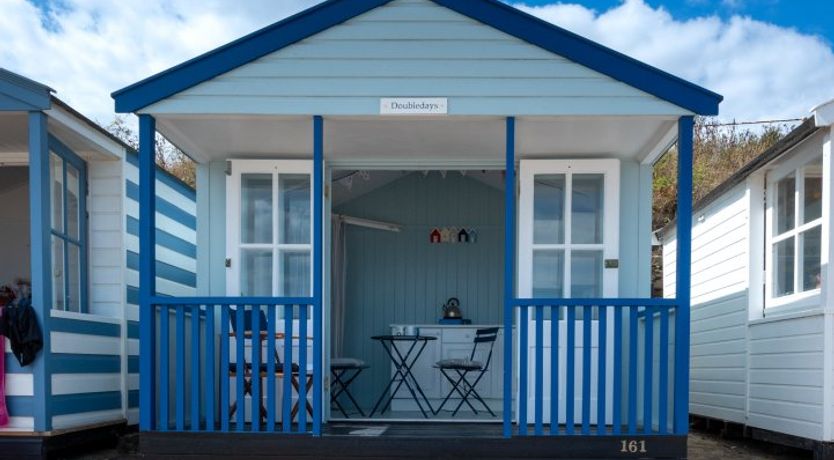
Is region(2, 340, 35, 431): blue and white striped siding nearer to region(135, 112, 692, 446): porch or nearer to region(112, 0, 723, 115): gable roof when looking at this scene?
region(135, 112, 692, 446): porch

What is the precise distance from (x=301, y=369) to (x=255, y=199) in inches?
A: 62.1

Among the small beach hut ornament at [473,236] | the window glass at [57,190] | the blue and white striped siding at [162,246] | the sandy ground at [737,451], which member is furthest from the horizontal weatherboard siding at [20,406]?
the sandy ground at [737,451]

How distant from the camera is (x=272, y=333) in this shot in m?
4.94

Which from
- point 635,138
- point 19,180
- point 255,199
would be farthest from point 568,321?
point 19,180

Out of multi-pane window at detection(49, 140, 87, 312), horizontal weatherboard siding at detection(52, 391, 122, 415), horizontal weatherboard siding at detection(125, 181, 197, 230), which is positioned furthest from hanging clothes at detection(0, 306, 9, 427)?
horizontal weatherboard siding at detection(125, 181, 197, 230)

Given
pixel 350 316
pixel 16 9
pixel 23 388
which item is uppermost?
pixel 16 9

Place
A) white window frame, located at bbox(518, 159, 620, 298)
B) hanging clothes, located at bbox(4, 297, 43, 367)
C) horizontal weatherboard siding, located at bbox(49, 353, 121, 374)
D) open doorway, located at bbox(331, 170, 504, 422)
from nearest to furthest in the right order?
1. hanging clothes, located at bbox(4, 297, 43, 367)
2. horizontal weatherboard siding, located at bbox(49, 353, 121, 374)
3. white window frame, located at bbox(518, 159, 620, 298)
4. open doorway, located at bbox(331, 170, 504, 422)

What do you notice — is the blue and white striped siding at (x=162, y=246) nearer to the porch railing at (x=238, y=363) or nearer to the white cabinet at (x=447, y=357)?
the porch railing at (x=238, y=363)

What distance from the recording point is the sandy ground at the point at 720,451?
6062 mm

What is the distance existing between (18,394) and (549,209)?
360cm

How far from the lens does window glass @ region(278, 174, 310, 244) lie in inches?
236

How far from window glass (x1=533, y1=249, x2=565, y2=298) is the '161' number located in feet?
4.07

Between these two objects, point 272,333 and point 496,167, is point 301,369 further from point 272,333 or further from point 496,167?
point 496,167

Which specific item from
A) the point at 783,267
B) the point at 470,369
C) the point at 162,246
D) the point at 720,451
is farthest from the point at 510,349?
the point at 162,246
